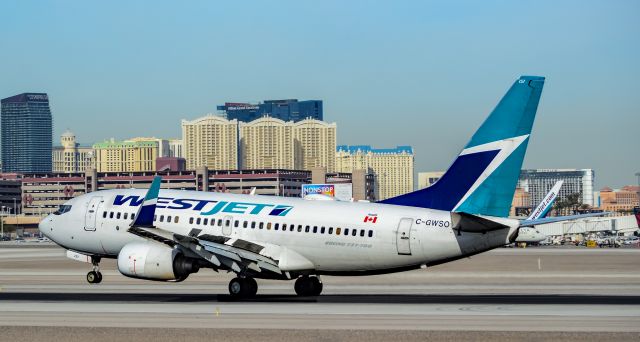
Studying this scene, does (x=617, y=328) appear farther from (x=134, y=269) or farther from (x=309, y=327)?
(x=134, y=269)

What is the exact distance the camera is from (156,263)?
4634 cm

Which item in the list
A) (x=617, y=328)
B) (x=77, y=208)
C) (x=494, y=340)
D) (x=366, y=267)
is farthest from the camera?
(x=77, y=208)

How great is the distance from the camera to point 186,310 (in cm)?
4122

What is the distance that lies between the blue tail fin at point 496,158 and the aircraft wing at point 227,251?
321 inches

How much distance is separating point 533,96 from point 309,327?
15.1 meters

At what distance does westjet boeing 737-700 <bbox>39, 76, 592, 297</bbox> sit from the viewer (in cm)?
4494

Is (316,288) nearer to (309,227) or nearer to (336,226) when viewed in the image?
(309,227)

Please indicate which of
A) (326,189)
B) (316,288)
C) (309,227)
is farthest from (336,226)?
(326,189)

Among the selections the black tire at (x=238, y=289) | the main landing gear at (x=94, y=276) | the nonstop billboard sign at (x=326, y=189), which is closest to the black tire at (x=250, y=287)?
the black tire at (x=238, y=289)

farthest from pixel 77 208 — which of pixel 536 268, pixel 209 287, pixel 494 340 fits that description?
pixel 536 268

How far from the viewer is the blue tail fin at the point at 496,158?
4459cm

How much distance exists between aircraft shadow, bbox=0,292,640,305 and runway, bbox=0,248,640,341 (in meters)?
0.04

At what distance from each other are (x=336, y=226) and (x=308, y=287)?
11.6 ft

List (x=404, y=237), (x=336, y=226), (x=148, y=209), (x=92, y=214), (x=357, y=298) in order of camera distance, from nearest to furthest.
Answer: (x=148, y=209) → (x=404, y=237) → (x=357, y=298) → (x=336, y=226) → (x=92, y=214)
